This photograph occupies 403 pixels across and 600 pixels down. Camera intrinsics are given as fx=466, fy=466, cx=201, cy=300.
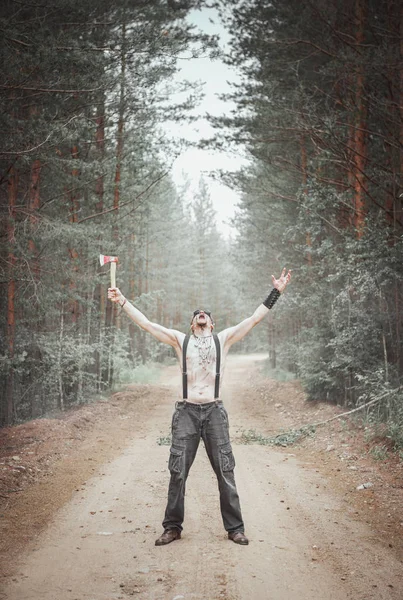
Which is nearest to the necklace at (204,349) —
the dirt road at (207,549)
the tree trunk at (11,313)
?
the dirt road at (207,549)

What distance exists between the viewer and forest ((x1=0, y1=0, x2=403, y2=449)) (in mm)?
9773

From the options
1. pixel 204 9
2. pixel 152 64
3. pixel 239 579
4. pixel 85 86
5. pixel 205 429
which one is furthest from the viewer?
pixel 152 64

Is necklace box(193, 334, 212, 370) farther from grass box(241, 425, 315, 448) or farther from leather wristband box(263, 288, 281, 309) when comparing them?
grass box(241, 425, 315, 448)

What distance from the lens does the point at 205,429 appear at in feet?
16.8

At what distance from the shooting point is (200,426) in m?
5.16

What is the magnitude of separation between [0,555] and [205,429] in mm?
2324

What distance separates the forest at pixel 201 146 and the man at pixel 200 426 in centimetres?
428

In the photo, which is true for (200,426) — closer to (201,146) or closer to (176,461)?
(176,461)

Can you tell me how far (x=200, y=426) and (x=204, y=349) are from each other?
85 centimetres

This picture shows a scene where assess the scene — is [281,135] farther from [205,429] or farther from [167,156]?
[205,429]

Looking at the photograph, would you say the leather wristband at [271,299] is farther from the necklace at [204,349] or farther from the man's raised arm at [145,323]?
the man's raised arm at [145,323]

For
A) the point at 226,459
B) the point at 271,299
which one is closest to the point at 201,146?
the point at 271,299

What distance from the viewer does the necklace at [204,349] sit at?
5180 mm

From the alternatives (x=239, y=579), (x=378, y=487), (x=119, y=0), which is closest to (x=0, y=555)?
(x=239, y=579)
